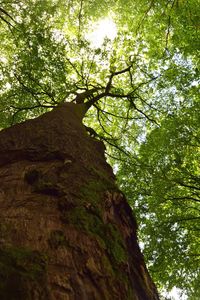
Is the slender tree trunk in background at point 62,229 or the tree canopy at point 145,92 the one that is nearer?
the slender tree trunk in background at point 62,229

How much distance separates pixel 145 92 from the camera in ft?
45.6

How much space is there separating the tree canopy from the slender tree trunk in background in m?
6.23

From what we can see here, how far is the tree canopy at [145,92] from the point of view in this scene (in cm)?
1089

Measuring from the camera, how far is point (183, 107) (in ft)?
38.1

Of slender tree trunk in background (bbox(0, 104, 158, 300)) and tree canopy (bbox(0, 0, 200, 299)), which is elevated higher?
tree canopy (bbox(0, 0, 200, 299))

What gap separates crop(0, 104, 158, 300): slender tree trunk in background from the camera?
1977mm

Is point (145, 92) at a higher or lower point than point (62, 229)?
higher

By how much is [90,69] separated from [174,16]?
159 inches

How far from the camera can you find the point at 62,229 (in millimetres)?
2541

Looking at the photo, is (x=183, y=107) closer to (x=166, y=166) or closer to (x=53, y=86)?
(x=166, y=166)

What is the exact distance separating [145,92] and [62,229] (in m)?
12.0

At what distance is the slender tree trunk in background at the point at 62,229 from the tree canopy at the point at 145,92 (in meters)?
6.23

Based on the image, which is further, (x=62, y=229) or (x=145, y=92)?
(x=145, y=92)

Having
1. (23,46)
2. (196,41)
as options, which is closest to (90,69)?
(23,46)
